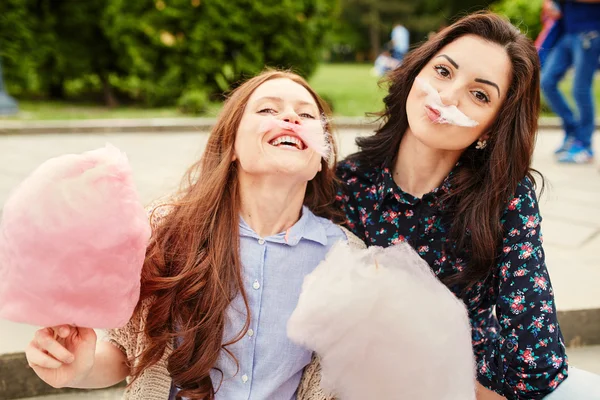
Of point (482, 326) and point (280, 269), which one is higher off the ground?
point (280, 269)

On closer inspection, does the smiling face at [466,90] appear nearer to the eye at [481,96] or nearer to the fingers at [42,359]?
the eye at [481,96]

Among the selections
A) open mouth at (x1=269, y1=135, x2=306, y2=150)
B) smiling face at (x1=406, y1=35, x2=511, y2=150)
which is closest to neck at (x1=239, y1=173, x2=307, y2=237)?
open mouth at (x1=269, y1=135, x2=306, y2=150)

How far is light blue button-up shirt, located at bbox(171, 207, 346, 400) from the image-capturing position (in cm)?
162

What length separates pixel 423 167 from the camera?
1.95m

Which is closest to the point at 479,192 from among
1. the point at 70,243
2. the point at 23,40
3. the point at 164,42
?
the point at 70,243

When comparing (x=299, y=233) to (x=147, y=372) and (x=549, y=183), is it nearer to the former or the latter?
(x=147, y=372)

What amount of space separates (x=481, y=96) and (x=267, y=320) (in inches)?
36.7

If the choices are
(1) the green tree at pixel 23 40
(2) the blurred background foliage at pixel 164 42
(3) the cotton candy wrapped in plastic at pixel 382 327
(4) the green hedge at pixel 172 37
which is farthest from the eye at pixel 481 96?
(1) the green tree at pixel 23 40

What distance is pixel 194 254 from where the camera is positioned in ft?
5.37

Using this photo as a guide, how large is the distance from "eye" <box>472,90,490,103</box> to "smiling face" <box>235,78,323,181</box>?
0.49 meters

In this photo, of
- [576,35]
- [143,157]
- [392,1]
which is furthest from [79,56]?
[392,1]

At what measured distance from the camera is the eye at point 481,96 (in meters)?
1.78

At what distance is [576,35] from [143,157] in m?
4.15

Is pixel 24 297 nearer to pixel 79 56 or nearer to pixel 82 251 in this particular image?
pixel 82 251
